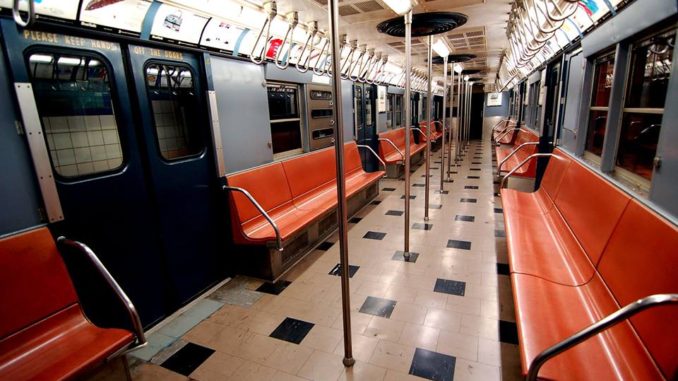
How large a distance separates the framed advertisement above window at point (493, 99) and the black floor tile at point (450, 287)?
1716 centimetres

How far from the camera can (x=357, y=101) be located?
6.81 meters

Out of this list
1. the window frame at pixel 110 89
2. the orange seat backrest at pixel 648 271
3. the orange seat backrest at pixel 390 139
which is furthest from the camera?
the orange seat backrest at pixel 390 139

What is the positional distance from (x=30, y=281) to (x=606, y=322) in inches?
102

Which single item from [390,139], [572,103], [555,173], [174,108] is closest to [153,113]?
[174,108]

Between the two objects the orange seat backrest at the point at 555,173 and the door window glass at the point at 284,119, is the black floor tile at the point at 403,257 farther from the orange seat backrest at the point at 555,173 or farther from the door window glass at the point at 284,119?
the door window glass at the point at 284,119

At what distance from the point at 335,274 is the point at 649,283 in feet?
7.63

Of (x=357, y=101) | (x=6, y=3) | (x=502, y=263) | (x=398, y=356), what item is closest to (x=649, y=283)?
(x=398, y=356)

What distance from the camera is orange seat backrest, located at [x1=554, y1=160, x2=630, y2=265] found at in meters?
1.94

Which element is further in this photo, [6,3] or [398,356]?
[398,356]

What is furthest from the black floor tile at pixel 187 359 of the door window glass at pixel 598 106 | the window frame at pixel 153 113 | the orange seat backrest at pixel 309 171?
the door window glass at pixel 598 106

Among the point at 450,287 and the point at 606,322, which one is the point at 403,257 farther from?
the point at 606,322

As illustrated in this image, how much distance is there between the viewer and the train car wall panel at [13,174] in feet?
5.57

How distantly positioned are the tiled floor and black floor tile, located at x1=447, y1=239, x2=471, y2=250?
2 cm

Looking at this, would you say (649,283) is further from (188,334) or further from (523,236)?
(188,334)
